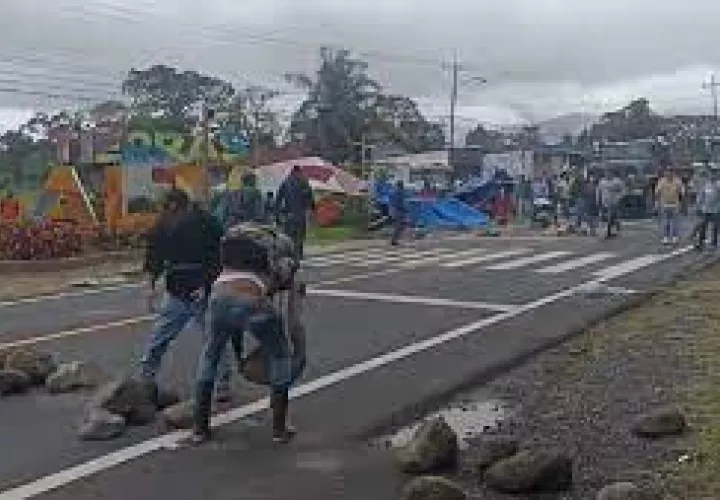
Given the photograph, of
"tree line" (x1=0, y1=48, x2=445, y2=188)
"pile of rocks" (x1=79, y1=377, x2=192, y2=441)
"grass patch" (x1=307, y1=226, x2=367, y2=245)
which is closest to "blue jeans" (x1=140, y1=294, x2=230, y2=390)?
"pile of rocks" (x1=79, y1=377, x2=192, y2=441)

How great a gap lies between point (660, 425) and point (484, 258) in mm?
16551

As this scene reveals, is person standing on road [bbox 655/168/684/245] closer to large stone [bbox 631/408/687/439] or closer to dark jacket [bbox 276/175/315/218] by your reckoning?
dark jacket [bbox 276/175/315/218]

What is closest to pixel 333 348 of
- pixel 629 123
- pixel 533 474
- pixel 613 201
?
pixel 533 474

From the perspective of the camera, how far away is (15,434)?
8953 millimetres

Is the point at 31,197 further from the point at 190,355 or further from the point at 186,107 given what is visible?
the point at 186,107

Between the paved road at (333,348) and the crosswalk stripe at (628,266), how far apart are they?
35mm

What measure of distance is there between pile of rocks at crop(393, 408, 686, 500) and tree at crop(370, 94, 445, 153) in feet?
208

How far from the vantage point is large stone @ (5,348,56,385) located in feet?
35.3

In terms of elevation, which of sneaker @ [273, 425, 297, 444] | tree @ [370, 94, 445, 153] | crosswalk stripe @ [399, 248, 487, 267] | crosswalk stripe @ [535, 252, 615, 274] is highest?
tree @ [370, 94, 445, 153]

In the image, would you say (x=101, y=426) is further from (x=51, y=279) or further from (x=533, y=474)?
(x=51, y=279)

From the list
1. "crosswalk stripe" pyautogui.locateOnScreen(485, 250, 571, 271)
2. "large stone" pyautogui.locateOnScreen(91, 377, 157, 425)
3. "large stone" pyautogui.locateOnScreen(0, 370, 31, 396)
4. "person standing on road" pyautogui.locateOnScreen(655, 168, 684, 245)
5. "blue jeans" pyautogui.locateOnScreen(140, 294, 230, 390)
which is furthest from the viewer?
"person standing on road" pyautogui.locateOnScreen(655, 168, 684, 245)

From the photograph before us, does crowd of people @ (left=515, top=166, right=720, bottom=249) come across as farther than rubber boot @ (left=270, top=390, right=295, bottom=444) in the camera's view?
Yes

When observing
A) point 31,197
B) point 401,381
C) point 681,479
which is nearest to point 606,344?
point 401,381

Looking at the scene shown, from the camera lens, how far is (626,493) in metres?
6.70
